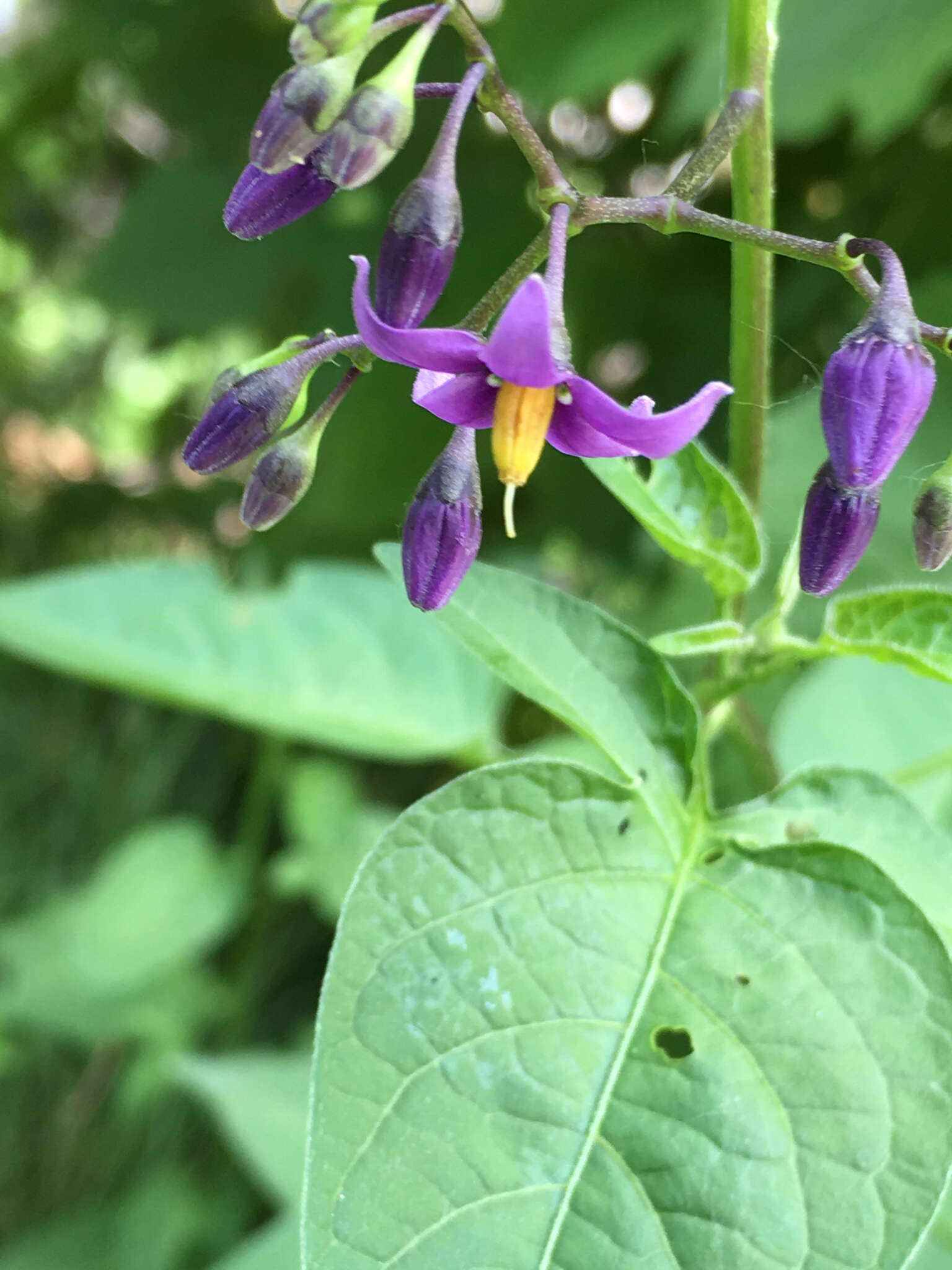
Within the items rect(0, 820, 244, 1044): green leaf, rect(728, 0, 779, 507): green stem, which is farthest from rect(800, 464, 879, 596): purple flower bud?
rect(0, 820, 244, 1044): green leaf

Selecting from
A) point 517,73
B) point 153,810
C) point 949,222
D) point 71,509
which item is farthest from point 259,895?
point 949,222

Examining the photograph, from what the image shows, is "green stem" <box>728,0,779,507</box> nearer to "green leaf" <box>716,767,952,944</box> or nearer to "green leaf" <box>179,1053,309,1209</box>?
"green leaf" <box>716,767,952,944</box>

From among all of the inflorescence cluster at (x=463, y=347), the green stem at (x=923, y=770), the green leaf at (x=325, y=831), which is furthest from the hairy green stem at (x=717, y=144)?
the green leaf at (x=325, y=831)

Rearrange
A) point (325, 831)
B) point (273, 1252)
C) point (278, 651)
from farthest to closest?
point (325, 831)
point (278, 651)
point (273, 1252)

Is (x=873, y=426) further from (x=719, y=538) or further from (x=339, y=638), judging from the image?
(x=339, y=638)

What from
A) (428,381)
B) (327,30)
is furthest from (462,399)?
(327,30)

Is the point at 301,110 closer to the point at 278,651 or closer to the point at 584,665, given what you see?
the point at 584,665
